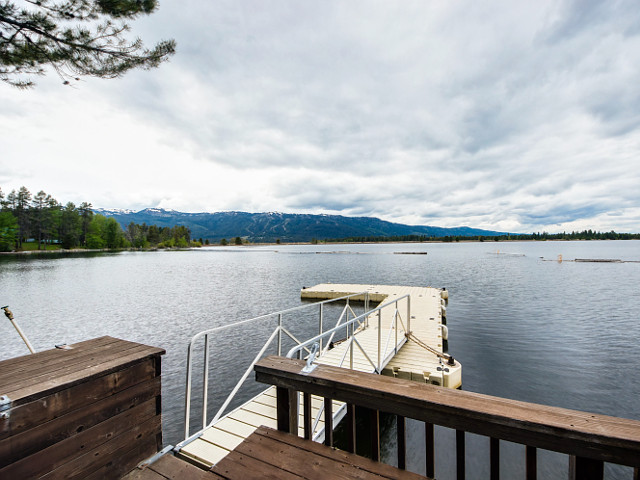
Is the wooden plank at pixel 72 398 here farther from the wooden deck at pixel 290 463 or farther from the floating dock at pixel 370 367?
the wooden deck at pixel 290 463

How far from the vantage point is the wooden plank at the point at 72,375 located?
2.64 meters

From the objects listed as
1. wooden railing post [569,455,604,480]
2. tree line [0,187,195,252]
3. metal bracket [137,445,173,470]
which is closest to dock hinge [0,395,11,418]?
metal bracket [137,445,173,470]

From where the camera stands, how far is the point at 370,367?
851 cm

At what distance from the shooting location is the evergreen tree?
614 centimetres

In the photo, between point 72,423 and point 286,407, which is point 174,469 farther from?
point 286,407

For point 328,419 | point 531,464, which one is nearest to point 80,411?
point 328,419

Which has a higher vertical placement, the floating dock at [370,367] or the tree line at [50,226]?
A: the tree line at [50,226]

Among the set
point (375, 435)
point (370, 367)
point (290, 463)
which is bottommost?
point (370, 367)

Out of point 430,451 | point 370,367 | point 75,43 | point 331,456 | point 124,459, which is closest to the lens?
point 430,451

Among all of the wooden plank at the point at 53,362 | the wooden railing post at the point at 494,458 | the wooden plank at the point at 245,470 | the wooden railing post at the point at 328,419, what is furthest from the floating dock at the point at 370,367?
the wooden railing post at the point at 494,458

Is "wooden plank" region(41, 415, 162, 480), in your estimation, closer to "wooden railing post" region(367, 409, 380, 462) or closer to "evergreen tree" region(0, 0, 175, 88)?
"wooden railing post" region(367, 409, 380, 462)

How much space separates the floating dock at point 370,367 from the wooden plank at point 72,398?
139 cm

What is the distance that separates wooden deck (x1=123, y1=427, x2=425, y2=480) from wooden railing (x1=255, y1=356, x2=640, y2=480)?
10 centimetres

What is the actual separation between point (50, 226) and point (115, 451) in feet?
454
